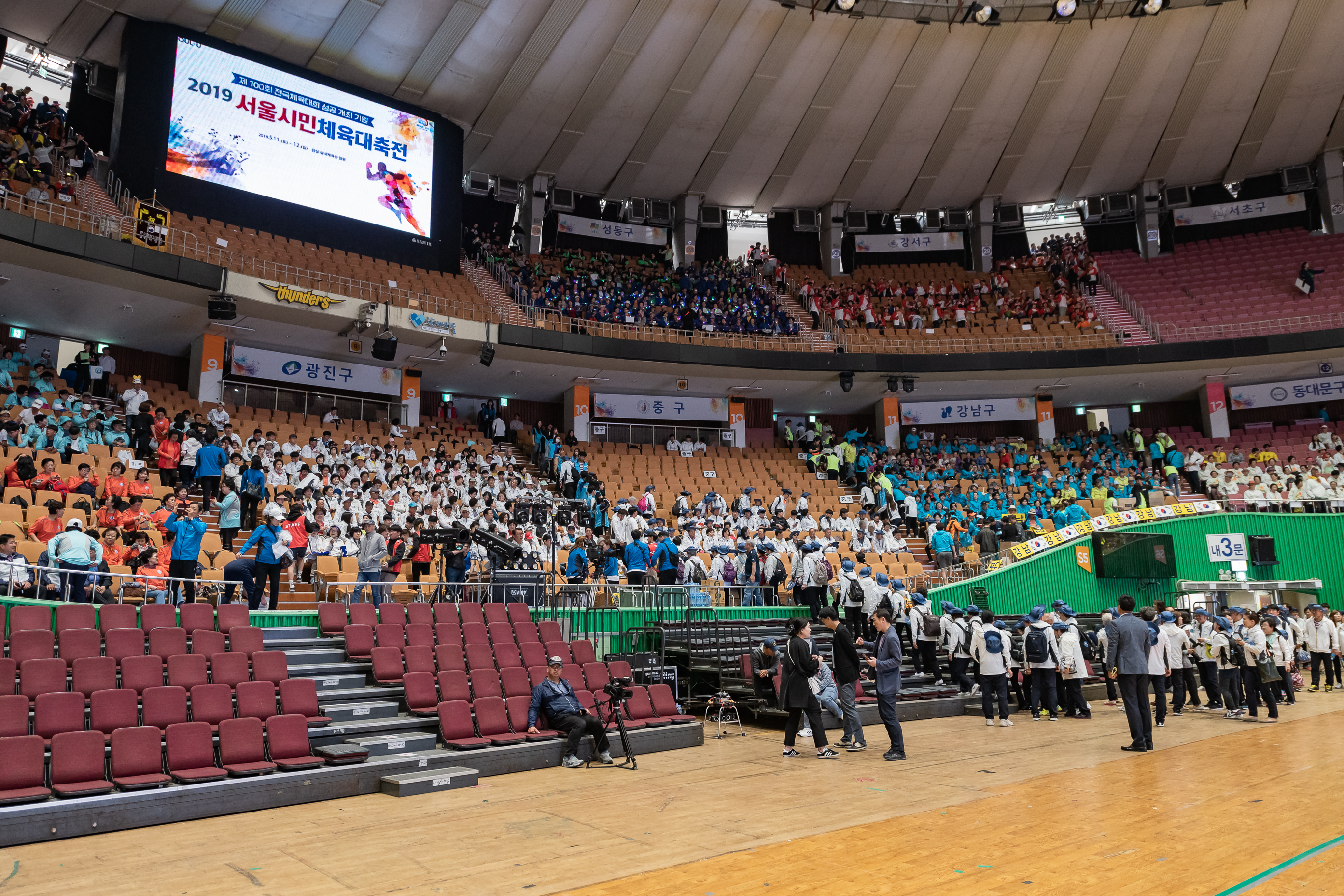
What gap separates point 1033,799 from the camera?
6.88 metres

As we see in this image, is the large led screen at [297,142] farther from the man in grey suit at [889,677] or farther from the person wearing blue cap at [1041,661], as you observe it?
the person wearing blue cap at [1041,661]

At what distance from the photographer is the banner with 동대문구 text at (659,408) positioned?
26.6 meters

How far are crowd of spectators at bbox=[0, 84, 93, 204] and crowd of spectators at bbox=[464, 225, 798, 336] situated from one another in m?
10.4

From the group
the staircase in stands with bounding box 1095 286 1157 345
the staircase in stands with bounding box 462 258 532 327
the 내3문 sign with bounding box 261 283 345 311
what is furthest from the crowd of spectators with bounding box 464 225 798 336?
the staircase in stands with bounding box 1095 286 1157 345

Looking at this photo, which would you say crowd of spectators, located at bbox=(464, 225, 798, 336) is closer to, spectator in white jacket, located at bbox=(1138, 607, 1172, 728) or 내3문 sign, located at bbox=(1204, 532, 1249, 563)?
내3문 sign, located at bbox=(1204, 532, 1249, 563)

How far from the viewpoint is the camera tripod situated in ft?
29.2

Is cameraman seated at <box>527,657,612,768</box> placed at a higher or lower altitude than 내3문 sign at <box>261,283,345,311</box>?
lower

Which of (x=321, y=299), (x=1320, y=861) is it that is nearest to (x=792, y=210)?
(x=321, y=299)

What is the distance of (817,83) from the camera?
84.1ft

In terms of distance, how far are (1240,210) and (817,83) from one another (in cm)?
1656

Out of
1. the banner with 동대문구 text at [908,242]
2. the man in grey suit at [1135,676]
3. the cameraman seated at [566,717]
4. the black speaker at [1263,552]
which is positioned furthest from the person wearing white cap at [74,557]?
the banner with 동대문구 text at [908,242]

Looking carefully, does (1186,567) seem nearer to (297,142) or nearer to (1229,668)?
(1229,668)

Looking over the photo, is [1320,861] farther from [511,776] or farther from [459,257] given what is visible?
[459,257]

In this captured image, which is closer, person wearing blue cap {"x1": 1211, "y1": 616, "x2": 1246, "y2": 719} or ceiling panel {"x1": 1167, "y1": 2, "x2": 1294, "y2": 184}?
person wearing blue cap {"x1": 1211, "y1": 616, "x2": 1246, "y2": 719}
